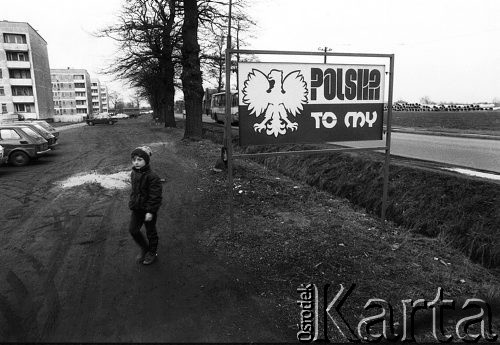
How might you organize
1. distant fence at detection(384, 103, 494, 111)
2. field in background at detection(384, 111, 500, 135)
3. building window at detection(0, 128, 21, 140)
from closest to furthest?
1. building window at detection(0, 128, 21, 140)
2. field in background at detection(384, 111, 500, 135)
3. distant fence at detection(384, 103, 494, 111)

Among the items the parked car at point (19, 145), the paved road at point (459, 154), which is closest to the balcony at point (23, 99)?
the parked car at point (19, 145)

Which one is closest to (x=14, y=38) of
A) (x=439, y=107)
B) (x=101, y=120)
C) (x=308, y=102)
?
(x=101, y=120)

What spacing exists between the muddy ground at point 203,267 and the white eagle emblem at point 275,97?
5.54 ft

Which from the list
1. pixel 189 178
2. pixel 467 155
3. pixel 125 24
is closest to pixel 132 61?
pixel 125 24

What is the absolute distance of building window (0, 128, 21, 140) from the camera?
1336 centimetres

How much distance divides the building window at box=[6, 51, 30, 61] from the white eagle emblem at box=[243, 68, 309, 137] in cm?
7358

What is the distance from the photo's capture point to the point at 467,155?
10344mm

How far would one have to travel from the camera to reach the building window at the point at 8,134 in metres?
13.4

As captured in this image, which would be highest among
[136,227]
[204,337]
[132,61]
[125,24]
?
[125,24]

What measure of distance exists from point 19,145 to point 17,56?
208 feet

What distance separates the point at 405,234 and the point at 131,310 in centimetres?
429

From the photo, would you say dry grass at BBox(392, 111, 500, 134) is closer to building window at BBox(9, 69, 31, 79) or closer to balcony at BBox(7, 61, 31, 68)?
balcony at BBox(7, 61, 31, 68)

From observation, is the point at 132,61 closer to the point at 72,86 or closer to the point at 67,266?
the point at 67,266

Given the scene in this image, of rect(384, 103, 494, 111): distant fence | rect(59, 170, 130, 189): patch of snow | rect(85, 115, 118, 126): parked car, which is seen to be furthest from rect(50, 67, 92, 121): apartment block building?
rect(59, 170, 130, 189): patch of snow
